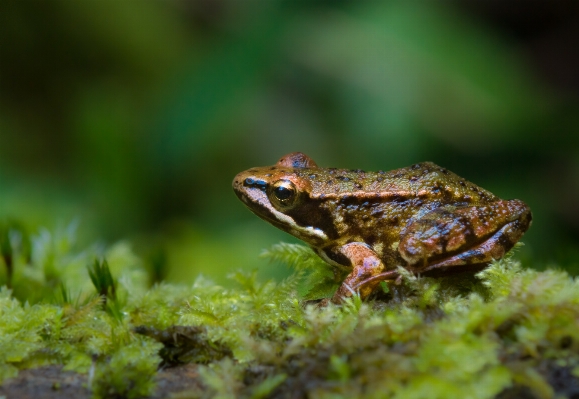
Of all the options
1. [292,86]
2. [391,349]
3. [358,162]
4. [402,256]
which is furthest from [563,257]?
[292,86]

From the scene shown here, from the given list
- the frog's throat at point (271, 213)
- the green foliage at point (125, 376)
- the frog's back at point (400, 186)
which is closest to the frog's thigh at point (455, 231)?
the frog's back at point (400, 186)

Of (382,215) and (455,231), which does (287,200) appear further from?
(455,231)

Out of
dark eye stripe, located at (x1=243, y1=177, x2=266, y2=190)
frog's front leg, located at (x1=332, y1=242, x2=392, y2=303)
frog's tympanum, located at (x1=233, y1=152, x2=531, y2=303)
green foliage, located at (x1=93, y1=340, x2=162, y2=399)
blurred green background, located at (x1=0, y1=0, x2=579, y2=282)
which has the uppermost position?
blurred green background, located at (x1=0, y1=0, x2=579, y2=282)

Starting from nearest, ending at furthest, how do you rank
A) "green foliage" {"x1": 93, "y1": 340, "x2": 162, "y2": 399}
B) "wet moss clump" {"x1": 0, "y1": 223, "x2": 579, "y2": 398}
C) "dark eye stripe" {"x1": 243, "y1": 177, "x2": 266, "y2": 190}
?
"wet moss clump" {"x1": 0, "y1": 223, "x2": 579, "y2": 398}
"green foliage" {"x1": 93, "y1": 340, "x2": 162, "y2": 399}
"dark eye stripe" {"x1": 243, "y1": 177, "x2": 266, "y2": 190}

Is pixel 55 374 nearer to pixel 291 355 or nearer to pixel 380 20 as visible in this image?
pixel 291 355

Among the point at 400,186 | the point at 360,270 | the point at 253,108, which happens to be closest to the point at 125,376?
the point at 360,270

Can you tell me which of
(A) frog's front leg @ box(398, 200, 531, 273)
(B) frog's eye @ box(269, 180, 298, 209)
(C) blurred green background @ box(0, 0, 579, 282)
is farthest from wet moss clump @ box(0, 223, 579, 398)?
(C) blurred green background @ box(0, 0, 579, 282)

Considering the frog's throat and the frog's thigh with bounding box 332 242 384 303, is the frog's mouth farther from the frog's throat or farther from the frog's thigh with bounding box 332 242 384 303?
the frog's thigh with bounding box 332 242 384 303
